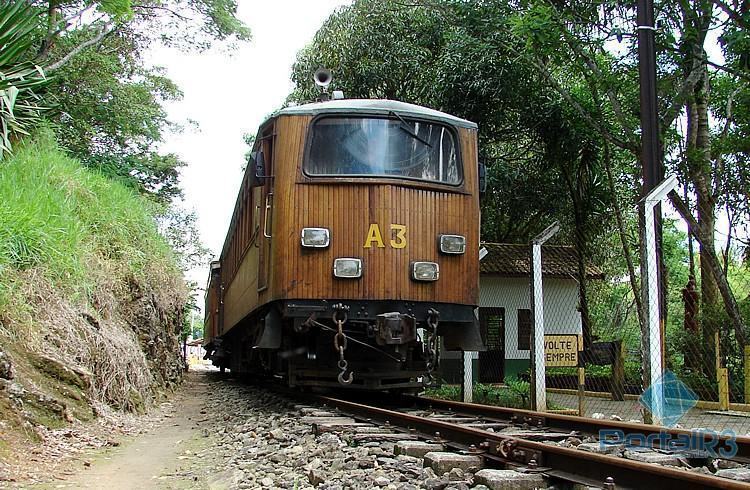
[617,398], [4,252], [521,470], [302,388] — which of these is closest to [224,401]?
[302,388]

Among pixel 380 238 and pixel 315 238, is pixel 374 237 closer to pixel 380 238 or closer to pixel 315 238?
pixel 380 238

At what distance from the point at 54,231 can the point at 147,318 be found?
300cm

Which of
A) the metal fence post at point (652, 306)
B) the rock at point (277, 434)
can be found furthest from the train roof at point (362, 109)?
the rock at point (277, 434)

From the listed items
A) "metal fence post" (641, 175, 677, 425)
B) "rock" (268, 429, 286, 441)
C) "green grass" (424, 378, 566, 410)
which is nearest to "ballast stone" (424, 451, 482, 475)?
"rock" (268, 429, 286, 441)

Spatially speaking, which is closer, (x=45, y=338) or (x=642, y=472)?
(x=642, y=472)

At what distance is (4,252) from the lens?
7422 mm

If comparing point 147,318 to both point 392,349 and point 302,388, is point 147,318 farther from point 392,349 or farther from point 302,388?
point 392,349

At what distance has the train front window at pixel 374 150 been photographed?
759 centimetres

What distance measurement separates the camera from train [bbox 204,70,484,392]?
7.30 meters

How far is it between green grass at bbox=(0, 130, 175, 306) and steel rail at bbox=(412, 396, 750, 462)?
4.48 m

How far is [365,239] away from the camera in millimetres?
7336

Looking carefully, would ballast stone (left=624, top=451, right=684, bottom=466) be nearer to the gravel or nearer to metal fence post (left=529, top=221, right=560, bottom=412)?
the gravel

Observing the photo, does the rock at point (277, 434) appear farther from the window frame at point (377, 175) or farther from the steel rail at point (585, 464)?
the window frame at point (377, 175)

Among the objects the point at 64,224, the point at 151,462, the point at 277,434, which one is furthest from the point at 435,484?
the point at 64,224
